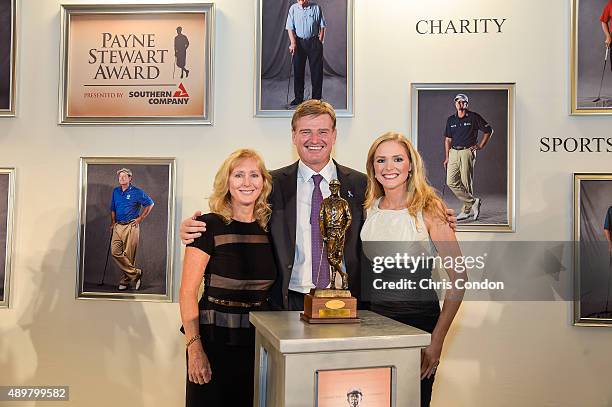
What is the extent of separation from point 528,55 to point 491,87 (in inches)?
10.8

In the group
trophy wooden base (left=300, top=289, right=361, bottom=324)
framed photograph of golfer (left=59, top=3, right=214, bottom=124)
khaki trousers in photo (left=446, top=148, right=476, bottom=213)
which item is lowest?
trophy wooden base (left=300, top=289, right=361, bottom=324)

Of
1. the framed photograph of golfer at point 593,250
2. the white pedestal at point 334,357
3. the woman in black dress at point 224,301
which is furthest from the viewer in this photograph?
the framed photograph of golfer at point 593,250

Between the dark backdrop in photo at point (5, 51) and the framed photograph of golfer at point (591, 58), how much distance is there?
3.11 m

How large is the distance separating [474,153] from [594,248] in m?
0.81

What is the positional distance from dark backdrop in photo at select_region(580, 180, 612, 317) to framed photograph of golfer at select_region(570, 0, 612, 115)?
1.41 ft

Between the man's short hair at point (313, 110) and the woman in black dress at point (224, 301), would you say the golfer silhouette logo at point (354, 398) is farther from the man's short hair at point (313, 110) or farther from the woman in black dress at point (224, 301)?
the man's short hair at point (313, 110)

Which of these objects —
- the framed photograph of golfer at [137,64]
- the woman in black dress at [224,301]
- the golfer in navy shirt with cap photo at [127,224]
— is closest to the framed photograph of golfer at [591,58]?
the woman in black dress at [224,301]

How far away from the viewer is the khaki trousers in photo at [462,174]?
2.95 metres

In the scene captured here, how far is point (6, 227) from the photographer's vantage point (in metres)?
3.12

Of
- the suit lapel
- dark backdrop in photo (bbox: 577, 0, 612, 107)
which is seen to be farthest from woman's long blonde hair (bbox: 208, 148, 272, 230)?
dark backdrop in photo (bbox: 577, 0, 612, 107)

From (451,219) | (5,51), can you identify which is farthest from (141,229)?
(451,219)

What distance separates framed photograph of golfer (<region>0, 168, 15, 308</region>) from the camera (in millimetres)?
3111

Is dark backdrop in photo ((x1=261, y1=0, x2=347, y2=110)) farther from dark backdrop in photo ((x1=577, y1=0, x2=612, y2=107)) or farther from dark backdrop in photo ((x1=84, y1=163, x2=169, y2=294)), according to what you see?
dark backdrop in photo ((x1=577, y1=0, x2=612, y2=107))

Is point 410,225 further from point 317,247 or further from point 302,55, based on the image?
point 302,55
